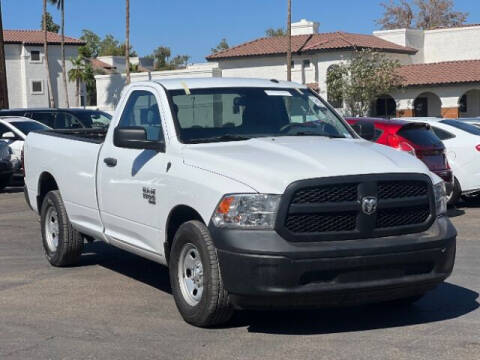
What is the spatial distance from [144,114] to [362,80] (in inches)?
1783

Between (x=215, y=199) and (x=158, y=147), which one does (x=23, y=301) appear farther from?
(x=215, y=199)

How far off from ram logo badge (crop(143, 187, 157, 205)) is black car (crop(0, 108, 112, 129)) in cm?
1592

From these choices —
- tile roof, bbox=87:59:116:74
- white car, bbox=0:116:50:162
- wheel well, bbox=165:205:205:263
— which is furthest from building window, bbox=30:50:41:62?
wheel well, bbox=165:205:205:263

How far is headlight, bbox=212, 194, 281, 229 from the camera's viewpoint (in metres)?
6.06

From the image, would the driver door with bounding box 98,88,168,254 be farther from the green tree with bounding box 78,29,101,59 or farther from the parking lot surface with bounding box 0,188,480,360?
the green tree with bounding box 78,29,101,59

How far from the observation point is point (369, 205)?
20.4 feet

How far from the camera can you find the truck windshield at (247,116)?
24.2ft

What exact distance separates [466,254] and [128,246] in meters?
4.25

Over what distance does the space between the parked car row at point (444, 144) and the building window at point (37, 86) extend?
63.8 meters

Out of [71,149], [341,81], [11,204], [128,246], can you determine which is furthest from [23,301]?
[341,81]

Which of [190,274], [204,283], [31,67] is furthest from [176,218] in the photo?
[31,67]

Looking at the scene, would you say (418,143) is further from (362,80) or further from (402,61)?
(402,61)

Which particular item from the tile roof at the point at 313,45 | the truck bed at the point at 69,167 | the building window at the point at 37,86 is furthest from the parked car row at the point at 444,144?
the building window at the point at 37,86

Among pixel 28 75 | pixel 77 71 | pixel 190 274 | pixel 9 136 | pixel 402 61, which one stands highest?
pixel 402 61
